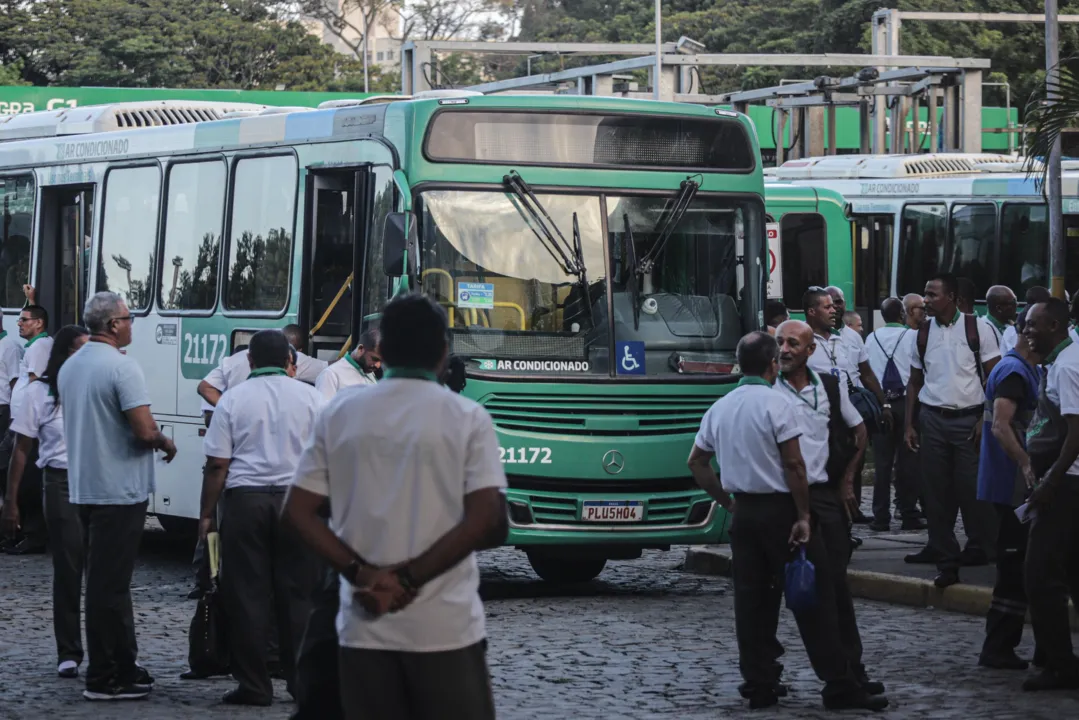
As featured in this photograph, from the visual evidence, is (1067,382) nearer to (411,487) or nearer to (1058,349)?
(1058,349)

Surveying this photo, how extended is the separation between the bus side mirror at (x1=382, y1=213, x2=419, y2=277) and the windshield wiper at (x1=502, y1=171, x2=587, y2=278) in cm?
88

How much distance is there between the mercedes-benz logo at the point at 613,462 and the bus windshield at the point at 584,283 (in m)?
0.50

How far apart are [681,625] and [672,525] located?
1.06 m

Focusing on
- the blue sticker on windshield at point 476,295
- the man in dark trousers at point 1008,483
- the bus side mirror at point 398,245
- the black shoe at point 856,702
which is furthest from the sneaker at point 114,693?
the man in dark trousers at point 1008,483

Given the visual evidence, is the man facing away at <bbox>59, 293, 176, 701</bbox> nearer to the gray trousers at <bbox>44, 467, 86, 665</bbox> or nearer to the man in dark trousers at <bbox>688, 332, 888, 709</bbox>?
the gray trousers at <bbox>44, 467, 86, 665</bbox>

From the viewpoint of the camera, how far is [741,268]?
40.9 feet

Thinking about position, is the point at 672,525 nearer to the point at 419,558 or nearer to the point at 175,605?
the point at 175,605

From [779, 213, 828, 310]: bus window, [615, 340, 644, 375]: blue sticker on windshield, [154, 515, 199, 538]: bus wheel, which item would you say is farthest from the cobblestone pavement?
[779, 213, 828, 310]: bus window

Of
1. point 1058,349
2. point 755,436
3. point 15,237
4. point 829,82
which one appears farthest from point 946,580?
point 829,82

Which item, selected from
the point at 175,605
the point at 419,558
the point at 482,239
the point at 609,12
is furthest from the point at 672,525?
the point at 609,12

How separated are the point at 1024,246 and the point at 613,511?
1473 centimetres

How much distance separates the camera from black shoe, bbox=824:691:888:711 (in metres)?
8.38

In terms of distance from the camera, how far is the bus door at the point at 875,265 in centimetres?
2683

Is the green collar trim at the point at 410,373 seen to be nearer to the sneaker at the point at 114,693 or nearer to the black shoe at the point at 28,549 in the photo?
the sneaker at the point at 114,693
